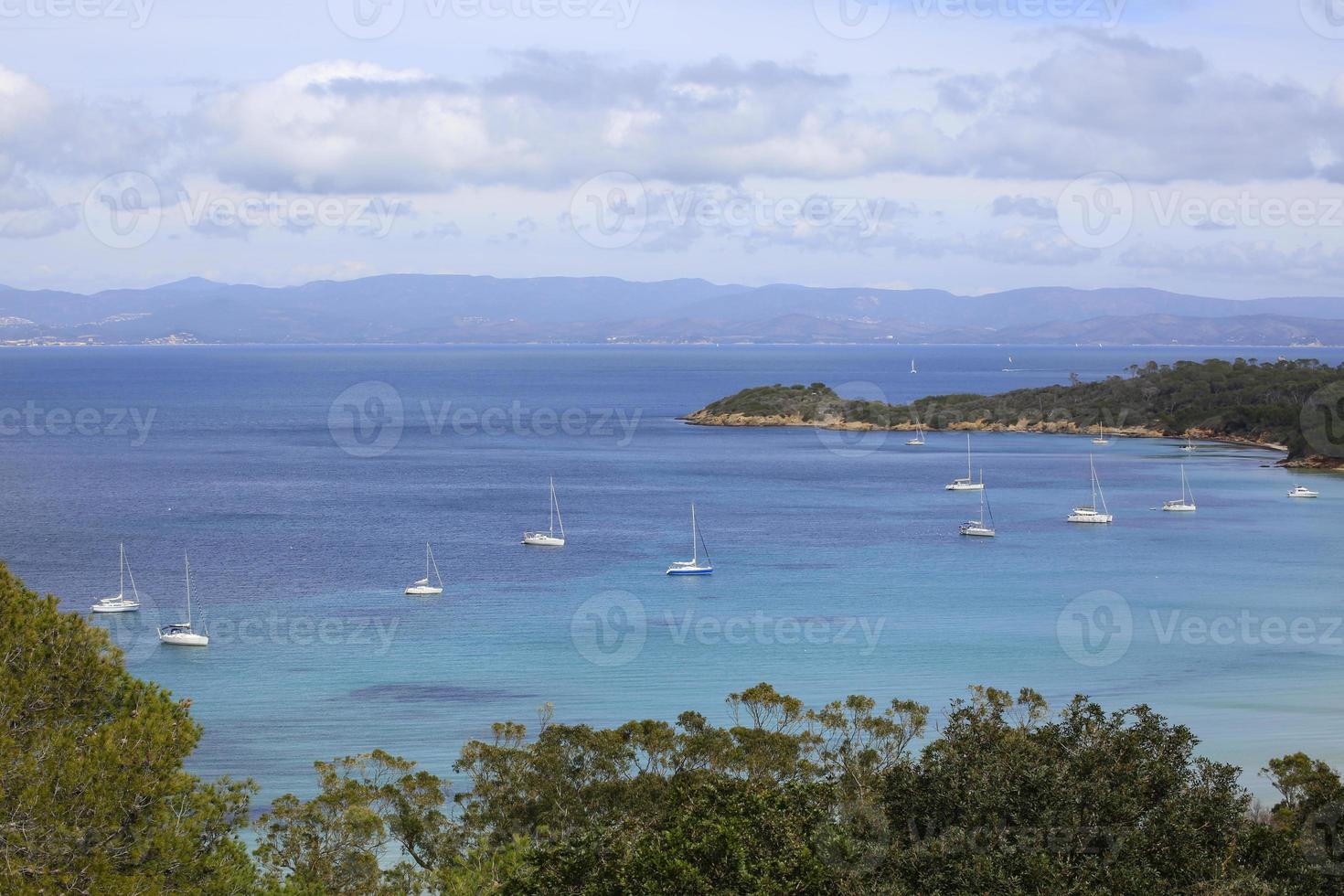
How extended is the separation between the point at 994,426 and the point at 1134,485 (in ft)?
127

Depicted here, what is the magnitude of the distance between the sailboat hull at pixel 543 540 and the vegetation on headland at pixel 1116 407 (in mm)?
61552

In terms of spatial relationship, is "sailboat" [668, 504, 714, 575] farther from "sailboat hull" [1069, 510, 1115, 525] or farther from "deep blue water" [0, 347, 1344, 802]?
"sailboat hull" [1069, 510, 1115, 525]

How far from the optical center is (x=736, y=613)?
40812 mm

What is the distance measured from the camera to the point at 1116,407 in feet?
361

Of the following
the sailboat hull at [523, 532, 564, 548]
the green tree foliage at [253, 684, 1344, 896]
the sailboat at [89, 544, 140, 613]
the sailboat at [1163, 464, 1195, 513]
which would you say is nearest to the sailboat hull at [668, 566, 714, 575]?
the sailboat hull at [523, 532, 564, 548]

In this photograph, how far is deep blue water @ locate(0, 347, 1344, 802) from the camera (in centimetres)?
3136

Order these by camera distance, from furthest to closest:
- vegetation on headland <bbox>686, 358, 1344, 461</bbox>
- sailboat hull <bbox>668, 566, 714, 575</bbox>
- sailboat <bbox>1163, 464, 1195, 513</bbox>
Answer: vegetation on headland <bbox>686, 358, 1344, 461</bbox>, sailboat <bbox>1163, 464, 1195, 513</bbox>, sailboat hull <bbox>668, 566, 714, 575</bbox>

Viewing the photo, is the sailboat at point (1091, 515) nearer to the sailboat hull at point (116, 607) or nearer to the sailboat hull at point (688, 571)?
the sailboat hull at point (688, 571)

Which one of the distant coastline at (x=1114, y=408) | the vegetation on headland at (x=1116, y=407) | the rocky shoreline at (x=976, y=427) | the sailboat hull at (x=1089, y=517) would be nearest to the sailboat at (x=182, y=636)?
the sailboat hull at (x=1089, y=517)

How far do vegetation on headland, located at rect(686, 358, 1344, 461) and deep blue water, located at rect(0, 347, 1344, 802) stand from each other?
33.9 feet

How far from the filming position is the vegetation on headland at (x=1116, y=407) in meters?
98.7

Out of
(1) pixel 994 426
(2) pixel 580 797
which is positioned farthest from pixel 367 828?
(1) pixel 994 426

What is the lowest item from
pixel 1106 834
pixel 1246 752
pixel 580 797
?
pixel 1246 752

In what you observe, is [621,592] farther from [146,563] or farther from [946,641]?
[146,563]
